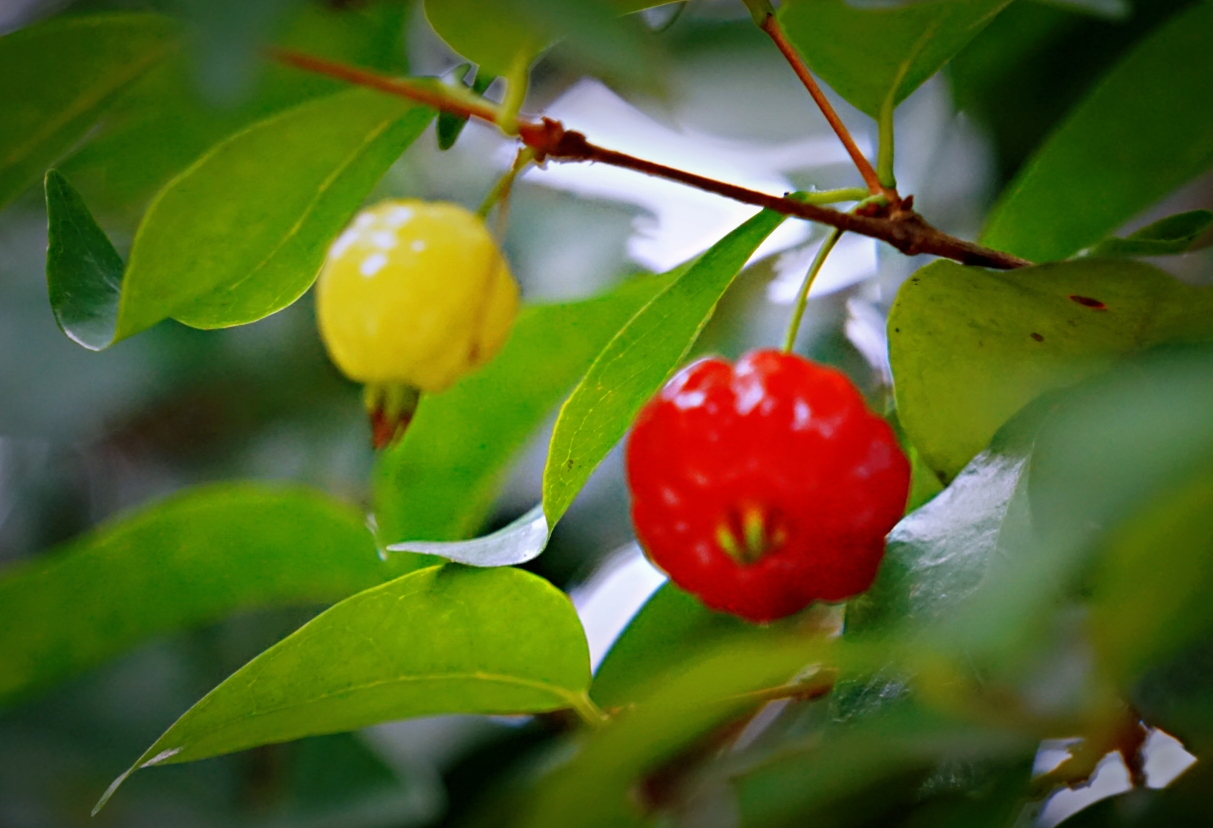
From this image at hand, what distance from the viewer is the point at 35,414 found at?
144 cm

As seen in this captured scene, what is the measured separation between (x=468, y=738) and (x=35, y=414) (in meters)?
0.73

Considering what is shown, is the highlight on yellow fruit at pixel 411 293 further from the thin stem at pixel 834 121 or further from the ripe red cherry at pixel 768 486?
the thin stem at pixel 834 121

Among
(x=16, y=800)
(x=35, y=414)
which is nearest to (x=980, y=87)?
(x=35, y=414)

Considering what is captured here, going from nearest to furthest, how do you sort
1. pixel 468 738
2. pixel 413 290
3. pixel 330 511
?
pixel 413 290 < pixel 330 511 < pixel 468 738

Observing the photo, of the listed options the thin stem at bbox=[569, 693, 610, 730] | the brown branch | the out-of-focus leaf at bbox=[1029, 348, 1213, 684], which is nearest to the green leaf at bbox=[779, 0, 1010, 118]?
the brown branch

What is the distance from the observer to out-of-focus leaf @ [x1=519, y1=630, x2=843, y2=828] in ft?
1.34

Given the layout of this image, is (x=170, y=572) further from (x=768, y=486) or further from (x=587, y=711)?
(x=768, y=486)

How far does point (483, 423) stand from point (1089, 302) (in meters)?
0.61

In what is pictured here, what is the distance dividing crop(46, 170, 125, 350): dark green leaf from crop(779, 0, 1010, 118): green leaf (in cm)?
44

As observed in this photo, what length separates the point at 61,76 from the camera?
0.59m

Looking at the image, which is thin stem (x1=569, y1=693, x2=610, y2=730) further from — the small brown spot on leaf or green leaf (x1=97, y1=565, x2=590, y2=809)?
the small brown spot on leaf

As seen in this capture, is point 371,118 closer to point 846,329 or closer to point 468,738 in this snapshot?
point 846,329

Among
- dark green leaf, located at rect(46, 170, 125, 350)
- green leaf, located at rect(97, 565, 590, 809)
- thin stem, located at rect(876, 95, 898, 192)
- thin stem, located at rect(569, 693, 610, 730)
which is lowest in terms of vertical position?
thin stem, located at rect(569, 693, 610, 730)

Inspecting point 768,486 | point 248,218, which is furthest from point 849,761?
point 248,218
